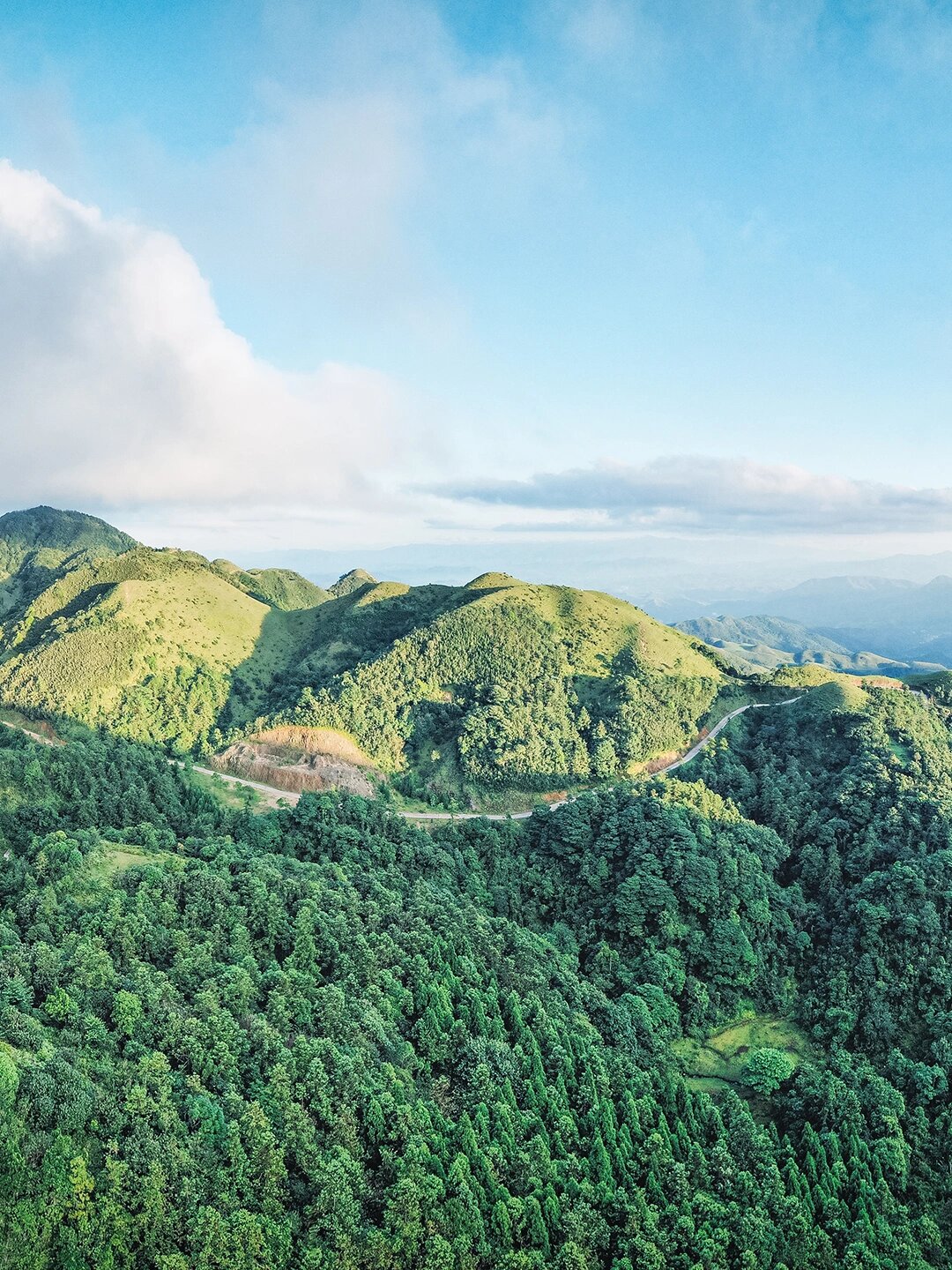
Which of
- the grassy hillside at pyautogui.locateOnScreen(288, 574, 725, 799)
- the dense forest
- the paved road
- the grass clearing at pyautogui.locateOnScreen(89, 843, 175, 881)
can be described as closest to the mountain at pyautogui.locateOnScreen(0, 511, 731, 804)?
the grassy hillside at pyautogui.locateOnScreen(288, 574, 725, 799)

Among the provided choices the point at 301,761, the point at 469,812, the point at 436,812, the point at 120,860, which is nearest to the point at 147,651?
the point at 301,761

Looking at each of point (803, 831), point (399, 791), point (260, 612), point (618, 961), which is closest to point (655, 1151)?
point (618, 961)

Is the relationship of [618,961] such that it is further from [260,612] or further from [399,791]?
[260,612]

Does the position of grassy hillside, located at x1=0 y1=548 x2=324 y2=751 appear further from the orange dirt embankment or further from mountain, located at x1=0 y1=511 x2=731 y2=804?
the orange dirt embankment

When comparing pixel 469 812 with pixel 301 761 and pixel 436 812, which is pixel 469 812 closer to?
pixel 436 812

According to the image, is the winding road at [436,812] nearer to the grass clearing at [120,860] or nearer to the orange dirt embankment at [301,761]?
the orange dirt embankment at [301,761]

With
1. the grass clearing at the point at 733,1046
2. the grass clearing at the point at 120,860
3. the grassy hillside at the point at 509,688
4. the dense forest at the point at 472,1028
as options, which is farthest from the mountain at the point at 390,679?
the grass clearing at the point at 733,1046
